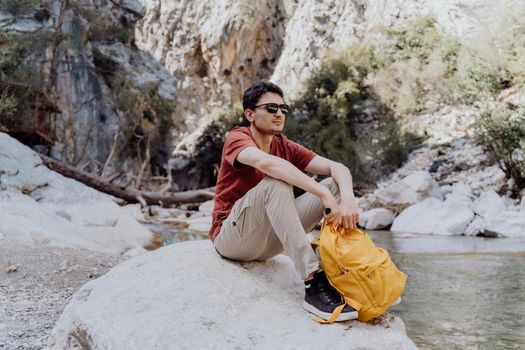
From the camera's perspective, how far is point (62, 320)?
2.45 metres

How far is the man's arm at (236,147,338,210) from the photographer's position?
2301mm

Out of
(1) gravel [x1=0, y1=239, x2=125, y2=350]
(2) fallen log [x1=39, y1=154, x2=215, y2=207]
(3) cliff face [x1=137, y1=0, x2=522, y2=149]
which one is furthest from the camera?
(3) cliff face [x1=137, y1=0, x2=522, y2=149]

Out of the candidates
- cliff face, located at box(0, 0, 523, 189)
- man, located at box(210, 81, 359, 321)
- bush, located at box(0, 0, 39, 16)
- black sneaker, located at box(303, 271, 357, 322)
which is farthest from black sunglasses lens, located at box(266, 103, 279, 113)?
bush, located at box(0, 0, 39, 16)

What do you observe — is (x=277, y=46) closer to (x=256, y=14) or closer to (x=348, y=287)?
(x=256, y=14)

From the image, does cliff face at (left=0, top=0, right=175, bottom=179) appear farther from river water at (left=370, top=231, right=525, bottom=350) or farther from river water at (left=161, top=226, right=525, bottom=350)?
river water at (left=370, top=231, right=525, bottom=350)

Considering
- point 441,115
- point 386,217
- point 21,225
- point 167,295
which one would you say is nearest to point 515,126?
point 386,217

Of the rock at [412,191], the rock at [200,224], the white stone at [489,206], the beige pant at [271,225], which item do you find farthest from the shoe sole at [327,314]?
the rock at [412,191]

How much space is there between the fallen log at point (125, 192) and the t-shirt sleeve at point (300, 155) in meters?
9.05

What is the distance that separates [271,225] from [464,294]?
268 cm

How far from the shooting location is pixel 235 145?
8.34 ft

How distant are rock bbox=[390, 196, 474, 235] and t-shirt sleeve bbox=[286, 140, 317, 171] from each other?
6.58 m

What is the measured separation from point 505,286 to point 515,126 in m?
8.00

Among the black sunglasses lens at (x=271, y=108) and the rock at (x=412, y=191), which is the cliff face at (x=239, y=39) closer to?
the rock at (x=412, y=191)

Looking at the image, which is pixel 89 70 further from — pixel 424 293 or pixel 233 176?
pixel 233 176
